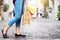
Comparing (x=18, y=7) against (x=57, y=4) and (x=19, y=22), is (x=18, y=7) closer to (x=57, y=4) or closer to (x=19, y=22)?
(x=19, y=22)

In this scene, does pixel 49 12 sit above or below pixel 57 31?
above

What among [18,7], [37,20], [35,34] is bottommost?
[35,34]

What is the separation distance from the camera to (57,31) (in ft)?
10.6

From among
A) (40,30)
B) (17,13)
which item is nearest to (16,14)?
(17,13)

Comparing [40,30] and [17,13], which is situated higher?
[17,13]

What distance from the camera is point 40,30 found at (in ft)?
10.5

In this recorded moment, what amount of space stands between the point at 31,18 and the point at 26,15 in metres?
0.09

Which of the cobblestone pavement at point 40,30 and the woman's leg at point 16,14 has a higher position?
the woman's leg at point 16,14

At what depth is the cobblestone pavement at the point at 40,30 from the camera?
3.11m

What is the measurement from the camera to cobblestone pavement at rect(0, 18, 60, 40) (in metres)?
3.11

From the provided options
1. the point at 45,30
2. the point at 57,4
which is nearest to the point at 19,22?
the point at 45,30

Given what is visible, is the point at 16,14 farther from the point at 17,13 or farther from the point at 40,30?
the point at 40,30

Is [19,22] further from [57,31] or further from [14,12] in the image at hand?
[57,31]

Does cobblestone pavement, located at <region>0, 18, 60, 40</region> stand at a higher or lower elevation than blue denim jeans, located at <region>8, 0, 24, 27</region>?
lower
